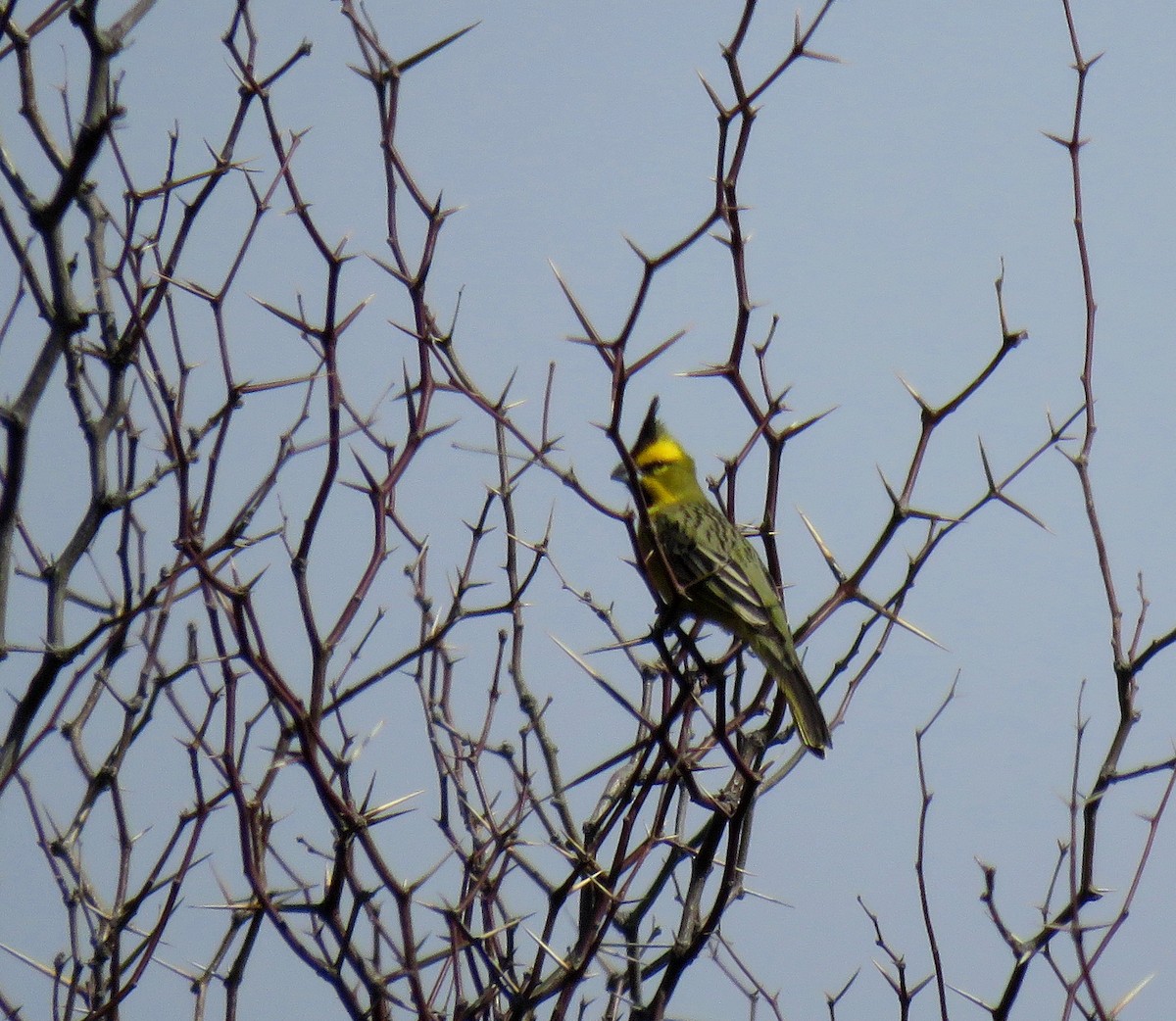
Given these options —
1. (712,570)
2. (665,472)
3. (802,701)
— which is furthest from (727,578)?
(665,472)

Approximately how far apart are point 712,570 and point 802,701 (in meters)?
0.55

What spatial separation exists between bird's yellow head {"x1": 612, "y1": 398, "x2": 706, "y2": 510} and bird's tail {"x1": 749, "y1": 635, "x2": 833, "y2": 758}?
1.55 m

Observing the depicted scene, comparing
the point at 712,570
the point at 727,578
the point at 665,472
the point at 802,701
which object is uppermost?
the point at 665,472

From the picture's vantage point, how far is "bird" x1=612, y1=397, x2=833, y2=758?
4039 mm

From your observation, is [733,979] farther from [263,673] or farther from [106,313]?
[106,313]

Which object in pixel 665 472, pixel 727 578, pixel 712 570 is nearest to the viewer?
pixel 712 570

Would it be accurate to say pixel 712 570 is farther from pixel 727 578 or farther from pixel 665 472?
pixel 665 472

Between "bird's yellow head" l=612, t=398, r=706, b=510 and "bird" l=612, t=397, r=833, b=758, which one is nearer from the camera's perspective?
"bird" l=612, t=397, r=833, b=758

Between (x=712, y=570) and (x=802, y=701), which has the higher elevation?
(x=712, y=570)

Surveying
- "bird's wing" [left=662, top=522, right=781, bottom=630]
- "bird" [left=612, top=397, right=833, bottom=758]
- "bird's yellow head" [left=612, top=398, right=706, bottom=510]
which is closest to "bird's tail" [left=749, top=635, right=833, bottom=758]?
"bird" [left=612, top=397, right=833, bottom=758]

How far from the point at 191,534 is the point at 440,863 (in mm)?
1018

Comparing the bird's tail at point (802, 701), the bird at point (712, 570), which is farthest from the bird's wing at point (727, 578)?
the bird's tail at point (802, 701)

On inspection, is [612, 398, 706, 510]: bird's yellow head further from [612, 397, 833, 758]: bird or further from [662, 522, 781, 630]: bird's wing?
[662, 522, 781, 630]: bird's wing

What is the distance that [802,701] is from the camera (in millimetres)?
4074
